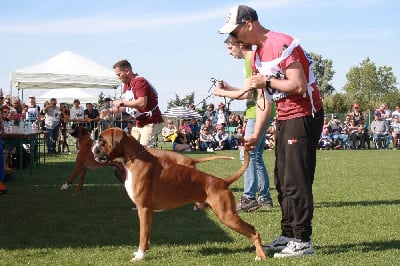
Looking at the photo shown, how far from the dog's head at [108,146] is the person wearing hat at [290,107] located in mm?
1089

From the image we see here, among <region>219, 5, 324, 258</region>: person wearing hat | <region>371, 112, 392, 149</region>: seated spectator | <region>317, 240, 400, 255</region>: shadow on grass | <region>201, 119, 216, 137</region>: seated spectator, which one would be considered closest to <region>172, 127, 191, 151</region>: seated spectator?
<region>201, 119, 216, 137</region>: seated spectator

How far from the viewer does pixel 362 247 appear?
5.16 meters

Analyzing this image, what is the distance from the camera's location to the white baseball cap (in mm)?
4465

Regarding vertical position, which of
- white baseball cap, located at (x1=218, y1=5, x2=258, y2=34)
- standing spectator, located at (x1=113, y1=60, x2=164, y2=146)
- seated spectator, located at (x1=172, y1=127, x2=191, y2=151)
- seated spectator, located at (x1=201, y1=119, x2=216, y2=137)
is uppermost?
white baseball cap, located at (x1=218, y1=5, x2=258, y2=34)

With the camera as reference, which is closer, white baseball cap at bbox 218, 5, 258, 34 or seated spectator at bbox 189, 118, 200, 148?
white baseball cap at bbox 218, 5, 258, 34

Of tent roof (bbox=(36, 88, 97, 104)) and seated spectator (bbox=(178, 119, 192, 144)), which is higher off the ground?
tent roof (bbox=(36, 88, 97, 104))

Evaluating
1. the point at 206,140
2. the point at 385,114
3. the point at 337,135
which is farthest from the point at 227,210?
the point at 385,114

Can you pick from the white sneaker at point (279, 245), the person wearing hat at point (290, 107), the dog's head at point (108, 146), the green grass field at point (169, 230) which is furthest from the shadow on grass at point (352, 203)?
the dog's head at point (108, 146)

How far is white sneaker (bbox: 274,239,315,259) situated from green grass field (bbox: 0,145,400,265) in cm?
9

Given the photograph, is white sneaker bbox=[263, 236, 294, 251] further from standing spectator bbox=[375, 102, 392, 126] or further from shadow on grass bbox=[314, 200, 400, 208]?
standing spectator bbox=[375, 102, 392, 126]

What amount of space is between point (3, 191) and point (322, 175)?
667cm

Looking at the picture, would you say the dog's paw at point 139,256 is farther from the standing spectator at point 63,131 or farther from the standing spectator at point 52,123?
the standing spectator at point 63,131

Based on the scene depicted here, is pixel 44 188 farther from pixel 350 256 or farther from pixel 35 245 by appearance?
pixel 350 256

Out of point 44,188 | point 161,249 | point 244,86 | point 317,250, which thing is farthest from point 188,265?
point 44,188
